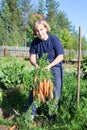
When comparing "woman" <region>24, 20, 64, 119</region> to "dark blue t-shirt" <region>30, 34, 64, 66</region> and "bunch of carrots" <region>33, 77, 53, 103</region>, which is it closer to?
"dark blue t-shirt" <region>30, 34, 64, 66</region>

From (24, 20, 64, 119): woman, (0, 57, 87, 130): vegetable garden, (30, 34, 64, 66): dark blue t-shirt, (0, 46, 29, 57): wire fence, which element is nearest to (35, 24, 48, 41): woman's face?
(24, 20, 64, 119): woman

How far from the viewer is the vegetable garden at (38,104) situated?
15.8 ft

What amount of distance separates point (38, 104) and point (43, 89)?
0.23 m

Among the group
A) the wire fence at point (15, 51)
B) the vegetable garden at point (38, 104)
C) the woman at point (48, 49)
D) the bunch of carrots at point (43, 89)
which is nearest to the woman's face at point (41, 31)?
the woman at point (48, 49)

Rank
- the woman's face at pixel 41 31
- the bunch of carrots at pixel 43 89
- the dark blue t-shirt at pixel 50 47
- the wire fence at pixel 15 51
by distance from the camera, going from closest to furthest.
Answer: the bunch of carrots at pixel 43 89 < the woman's face at pixel 41 31 < the dark blue t-shirt at pixel 50 47 < the wire fence at pixel 15 51

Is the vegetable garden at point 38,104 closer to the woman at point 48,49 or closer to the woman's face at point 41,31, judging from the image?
the woman at point 48,49

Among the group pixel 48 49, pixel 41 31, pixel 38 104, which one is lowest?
pixel 38 104

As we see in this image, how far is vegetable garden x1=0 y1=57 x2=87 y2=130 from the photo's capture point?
4.83m

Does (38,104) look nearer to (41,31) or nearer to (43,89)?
(43,89)

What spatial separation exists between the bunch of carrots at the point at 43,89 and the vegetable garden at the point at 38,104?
0.05 m

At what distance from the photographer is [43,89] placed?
16.5ft

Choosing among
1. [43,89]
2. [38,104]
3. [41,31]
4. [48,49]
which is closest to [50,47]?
[48,49]

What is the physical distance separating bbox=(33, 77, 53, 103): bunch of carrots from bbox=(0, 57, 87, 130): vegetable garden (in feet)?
0.16

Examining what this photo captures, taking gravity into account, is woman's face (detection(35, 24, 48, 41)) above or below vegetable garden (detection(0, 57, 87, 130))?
above
